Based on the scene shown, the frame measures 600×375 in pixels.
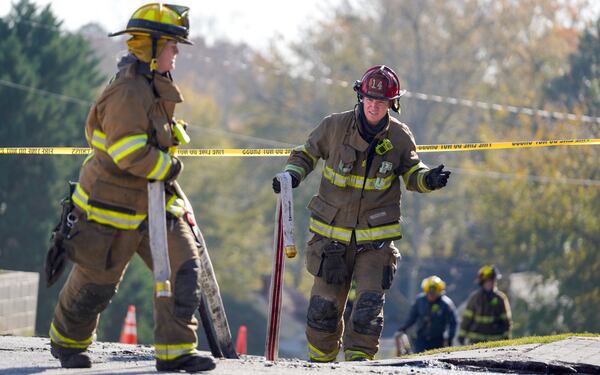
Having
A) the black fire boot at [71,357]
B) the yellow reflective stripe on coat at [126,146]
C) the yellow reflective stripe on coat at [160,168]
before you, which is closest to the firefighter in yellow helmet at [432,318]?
the black fire boot at [71,357]

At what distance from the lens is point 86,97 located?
1409 inches

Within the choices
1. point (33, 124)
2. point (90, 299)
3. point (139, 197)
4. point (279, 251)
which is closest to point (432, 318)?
point (279, 251)

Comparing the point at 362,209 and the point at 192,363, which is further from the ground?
the point at 362,209

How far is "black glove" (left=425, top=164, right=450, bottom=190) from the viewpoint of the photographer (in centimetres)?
893

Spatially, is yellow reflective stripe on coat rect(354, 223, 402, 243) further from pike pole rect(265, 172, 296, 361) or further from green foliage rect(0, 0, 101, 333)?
green foliage rect(0, 0, 101, 333)

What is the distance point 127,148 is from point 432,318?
10.4m

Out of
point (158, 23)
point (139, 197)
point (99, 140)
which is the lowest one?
point (139, 197)

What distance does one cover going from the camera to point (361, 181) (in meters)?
9.07

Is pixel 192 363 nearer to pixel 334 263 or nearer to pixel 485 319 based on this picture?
pixel 334 263

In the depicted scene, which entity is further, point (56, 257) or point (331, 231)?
point (331, 231)

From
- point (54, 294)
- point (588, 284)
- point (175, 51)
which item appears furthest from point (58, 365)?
point (588, 284)

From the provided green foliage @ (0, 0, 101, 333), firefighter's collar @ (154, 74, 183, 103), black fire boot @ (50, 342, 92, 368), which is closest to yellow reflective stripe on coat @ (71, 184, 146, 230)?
firefighter's collar @ (154, 74, 183, 103)

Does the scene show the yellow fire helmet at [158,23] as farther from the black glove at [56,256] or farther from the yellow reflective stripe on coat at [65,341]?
the yellow reflective stripe on coat at [65,341]

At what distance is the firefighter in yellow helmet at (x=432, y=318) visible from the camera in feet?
55.7
